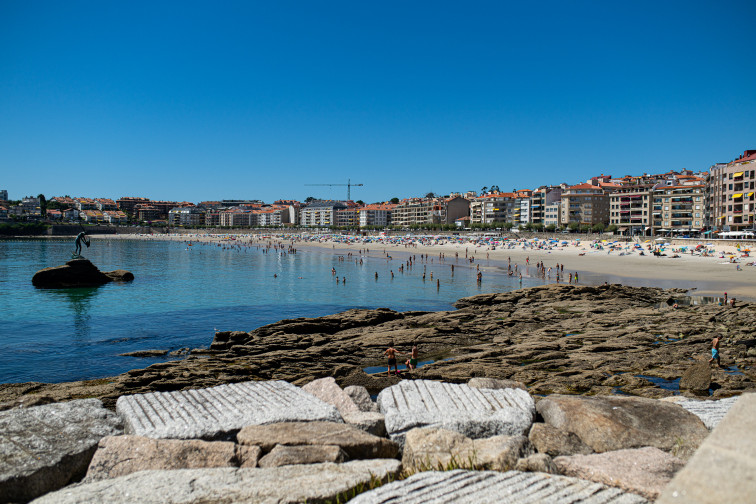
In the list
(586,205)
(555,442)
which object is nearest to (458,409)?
(555,442)

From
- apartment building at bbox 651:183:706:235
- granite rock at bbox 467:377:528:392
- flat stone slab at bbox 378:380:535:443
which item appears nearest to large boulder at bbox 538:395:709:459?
flat stone slab at bbox 378:380:535:443

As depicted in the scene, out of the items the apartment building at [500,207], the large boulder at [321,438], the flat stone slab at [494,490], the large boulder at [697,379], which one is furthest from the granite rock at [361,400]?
the apartment building at [500,207]

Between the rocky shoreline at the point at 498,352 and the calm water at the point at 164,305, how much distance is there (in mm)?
3042

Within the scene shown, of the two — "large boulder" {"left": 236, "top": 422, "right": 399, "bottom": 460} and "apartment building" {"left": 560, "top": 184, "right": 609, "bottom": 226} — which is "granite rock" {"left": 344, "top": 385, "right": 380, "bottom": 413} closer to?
"large boulder" {"left": 236, "top": 422, "right": 399, "bottom": 460}

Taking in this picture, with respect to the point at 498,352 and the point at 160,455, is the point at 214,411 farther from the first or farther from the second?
the point at 498,352

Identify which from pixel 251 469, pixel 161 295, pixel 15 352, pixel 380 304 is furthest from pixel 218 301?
pixel 251 469

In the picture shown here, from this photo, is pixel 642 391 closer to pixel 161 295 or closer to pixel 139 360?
pixel 139 360

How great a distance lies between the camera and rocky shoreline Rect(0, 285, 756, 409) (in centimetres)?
1242

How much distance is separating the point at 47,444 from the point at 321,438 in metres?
3.14

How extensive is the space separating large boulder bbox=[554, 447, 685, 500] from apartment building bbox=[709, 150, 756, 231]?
8518 centimetres

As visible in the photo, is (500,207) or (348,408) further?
(500,207)

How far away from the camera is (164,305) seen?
29922mm

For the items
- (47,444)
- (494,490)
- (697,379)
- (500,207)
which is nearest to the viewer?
(494,490)

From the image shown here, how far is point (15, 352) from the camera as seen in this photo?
1862 centimetres
